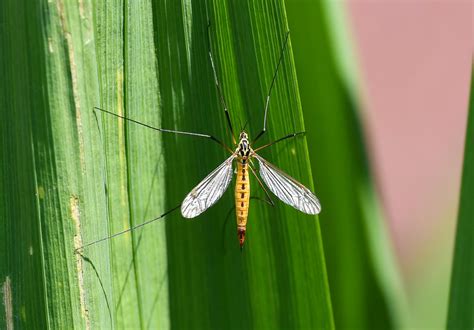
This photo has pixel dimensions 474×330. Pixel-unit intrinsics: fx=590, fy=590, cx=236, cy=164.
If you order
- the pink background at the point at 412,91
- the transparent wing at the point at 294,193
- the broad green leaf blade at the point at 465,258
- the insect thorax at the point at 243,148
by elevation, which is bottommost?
the broad green leaf blade at the point at 465,258

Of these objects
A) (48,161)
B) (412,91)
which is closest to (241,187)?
(48,161)

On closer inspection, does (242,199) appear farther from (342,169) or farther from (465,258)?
(465,258)

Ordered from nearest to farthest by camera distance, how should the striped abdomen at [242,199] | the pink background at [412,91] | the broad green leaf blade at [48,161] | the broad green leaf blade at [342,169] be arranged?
the broad green leaf blade at [48,161] < the striped abdomen at [242,199] < the broad green leaf blade at [342,169] < the pink background at [412,91]

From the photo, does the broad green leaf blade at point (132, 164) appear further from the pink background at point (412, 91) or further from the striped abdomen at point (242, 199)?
the pink background at point (412, 91)

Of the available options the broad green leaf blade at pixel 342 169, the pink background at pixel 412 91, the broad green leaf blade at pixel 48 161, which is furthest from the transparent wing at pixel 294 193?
the pink background at pixel 412 91

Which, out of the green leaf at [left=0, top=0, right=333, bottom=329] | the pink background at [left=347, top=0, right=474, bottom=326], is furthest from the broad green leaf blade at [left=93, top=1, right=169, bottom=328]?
the pink background at [left=347, top=0, right=474, bottom=326]

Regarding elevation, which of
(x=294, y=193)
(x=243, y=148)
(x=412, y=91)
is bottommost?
(x=294, y=193)

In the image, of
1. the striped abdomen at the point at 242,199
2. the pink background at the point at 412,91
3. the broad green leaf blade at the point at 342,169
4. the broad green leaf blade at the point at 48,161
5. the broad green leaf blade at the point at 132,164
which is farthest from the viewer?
the pink background at the point at 412,91

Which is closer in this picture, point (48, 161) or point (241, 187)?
point (48, 161)
